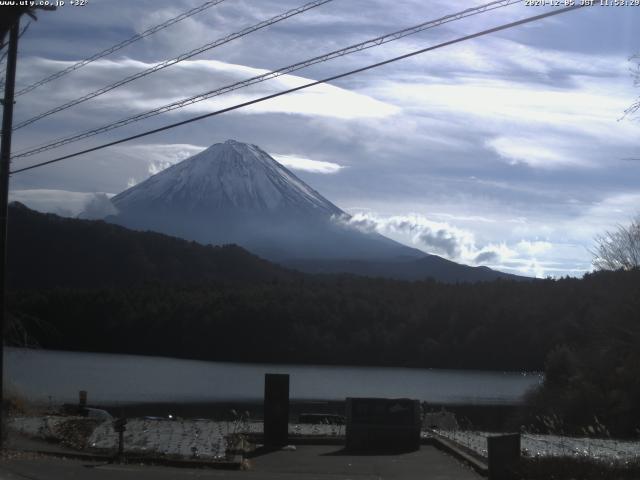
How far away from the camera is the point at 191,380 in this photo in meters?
69.1

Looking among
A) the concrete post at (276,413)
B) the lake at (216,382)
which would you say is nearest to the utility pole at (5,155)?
the concrete post at (276,413)

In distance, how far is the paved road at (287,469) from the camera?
13805 millimetres

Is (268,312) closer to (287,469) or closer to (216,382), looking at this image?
(216,382)

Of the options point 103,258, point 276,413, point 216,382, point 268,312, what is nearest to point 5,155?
point 276,413

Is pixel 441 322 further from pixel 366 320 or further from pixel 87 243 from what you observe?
pixel 87 243

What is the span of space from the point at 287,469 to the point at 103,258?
115 meters

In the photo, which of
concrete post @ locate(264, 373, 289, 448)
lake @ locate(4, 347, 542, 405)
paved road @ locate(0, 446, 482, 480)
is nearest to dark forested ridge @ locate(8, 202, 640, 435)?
lake @ locate(4, 347, 542, 405)

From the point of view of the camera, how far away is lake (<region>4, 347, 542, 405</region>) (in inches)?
2154

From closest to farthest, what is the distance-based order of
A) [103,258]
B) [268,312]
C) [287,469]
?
1. [287,469]
2. [268,312]
3. [103,258]

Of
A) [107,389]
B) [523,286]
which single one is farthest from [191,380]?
[523,286]

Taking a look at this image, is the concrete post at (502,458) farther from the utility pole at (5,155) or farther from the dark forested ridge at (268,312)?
the dark forested ridge at (268,312)

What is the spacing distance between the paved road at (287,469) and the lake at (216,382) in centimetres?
3162

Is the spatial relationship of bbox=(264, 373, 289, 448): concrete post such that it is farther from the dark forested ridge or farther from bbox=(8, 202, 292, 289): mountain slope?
bbox=(8, 202, 292, 289): mountain slope

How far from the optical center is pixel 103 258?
12612 centimetres
